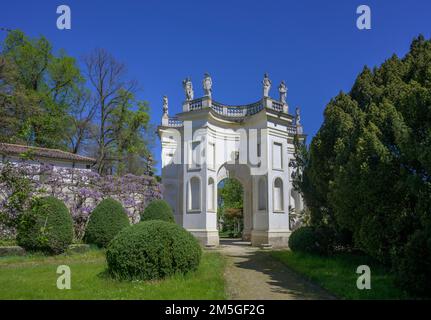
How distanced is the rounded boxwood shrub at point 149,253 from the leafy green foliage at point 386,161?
15.8 ft

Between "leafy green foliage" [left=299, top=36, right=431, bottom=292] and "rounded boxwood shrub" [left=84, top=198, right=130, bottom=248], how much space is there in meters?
9.94

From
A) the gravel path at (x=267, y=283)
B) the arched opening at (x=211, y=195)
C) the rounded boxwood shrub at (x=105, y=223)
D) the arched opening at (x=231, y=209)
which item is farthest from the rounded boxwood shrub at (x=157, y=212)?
the arched opening at (x=231, y=209)

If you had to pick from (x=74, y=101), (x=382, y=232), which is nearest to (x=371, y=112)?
(x=382, y=232)

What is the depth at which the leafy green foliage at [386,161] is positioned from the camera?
23.8 ft

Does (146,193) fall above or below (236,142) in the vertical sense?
below

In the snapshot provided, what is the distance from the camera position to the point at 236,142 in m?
24.8

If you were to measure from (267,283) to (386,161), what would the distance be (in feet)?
14.7

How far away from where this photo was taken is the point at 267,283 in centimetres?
967

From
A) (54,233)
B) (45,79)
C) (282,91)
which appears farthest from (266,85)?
(45,79)

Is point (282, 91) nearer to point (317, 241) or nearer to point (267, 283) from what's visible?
point (317, 241)

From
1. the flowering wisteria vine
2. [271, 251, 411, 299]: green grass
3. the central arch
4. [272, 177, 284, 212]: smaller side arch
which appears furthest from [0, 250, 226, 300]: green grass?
the central arch

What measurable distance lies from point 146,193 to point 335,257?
12445mm

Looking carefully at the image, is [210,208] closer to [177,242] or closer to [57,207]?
[57,207]

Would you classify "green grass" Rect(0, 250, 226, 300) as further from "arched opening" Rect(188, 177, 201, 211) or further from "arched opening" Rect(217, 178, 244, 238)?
"arched opening" Rect(217, 178, 244, 238)
